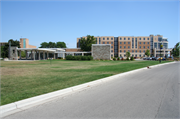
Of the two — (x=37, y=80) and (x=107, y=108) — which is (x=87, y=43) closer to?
(x=37, y=80)

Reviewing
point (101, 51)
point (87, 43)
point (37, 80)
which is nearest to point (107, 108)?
point (37, 80)

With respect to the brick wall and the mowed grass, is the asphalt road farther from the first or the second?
the brick wall

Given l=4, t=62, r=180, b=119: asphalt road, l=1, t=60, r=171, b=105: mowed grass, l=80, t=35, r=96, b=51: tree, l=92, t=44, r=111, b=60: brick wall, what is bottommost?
l=4, t=62, r=180, b=119: asphalt road

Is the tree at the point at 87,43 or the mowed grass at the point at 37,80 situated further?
the tree at the point at 87,43

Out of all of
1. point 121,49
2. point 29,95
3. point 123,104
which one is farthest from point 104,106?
point 121,49

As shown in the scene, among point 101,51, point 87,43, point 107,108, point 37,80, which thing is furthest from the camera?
point 87,43

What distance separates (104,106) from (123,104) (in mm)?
754

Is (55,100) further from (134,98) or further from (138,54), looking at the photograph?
(138,54)

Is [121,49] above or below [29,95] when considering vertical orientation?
above

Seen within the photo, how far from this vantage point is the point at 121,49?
9594cm

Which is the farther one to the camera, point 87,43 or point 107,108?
point 87,43

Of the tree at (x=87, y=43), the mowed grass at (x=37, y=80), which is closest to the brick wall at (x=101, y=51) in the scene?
the tree at (x=87, y=43)

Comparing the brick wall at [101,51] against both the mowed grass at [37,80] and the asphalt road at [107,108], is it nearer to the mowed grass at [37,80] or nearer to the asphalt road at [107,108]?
the mowed grass at [37,80]

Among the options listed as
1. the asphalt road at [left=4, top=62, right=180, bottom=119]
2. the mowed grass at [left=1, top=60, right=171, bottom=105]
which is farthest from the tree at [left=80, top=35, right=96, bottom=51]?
the asphalt road at [left=4, top=62, right=180, bottom=119]
